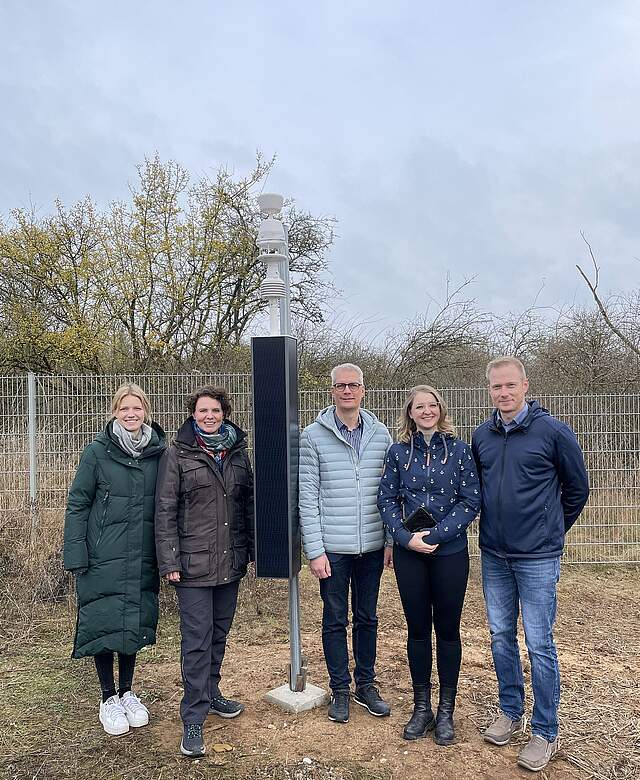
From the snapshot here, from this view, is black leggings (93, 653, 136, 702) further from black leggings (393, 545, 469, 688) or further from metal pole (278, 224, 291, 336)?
metal pole (278, 224, 291, 336)

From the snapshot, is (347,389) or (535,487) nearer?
(535,487)

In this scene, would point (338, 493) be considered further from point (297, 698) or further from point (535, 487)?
point (297, 698)

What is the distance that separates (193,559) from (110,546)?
0.43 m

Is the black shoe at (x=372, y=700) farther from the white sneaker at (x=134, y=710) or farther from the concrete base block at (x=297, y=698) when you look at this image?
the white sneaker at (x=134, y=710)

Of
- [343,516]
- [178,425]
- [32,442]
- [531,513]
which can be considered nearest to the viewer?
[531,513]

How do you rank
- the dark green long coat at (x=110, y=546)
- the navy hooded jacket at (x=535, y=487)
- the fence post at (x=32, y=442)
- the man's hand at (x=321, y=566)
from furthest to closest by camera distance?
the fence post at (x=32, y=442), the man's hand at (x=321, y=566), the dark green long coat at (x=110, y=546), the navy hooded jacket at (x=535, y=487)

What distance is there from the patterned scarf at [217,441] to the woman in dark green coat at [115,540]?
265mm

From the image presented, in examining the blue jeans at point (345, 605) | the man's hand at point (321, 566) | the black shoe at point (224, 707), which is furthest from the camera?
the black shoe at point (224, 707)

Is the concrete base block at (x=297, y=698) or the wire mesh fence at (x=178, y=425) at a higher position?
the wire mesh fence at (x=178, y=425)

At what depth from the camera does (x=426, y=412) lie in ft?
10.8

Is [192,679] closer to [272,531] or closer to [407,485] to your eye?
[272,531]

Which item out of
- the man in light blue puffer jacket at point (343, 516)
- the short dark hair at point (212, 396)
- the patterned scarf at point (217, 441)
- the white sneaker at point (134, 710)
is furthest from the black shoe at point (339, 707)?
the short dark hair at point (212, 396)

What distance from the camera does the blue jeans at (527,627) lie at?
3.13 metres

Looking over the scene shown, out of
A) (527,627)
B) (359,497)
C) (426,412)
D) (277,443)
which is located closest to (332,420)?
(277,443)
